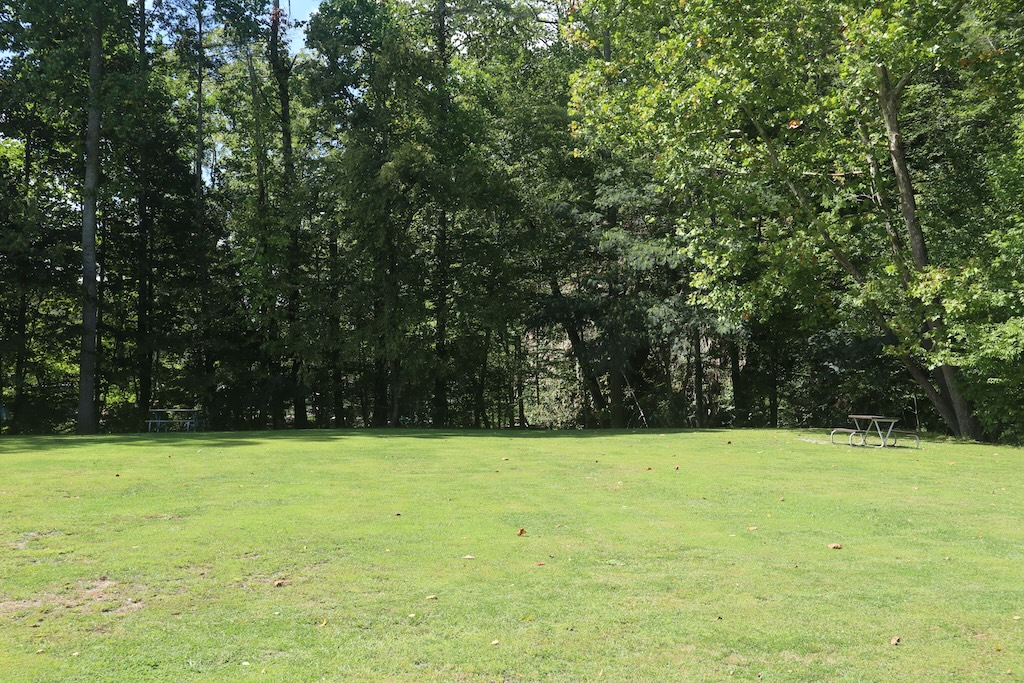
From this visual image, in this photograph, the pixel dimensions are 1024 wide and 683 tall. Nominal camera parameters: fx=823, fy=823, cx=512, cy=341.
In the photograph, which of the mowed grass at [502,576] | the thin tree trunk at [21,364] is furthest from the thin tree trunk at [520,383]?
the mowed grass at [502,576]

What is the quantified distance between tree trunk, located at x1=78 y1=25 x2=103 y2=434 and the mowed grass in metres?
15.8

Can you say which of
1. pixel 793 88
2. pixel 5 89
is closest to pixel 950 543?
pixel 793 88

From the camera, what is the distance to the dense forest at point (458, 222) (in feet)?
66.9

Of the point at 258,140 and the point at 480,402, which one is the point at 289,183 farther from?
the point at 480,402

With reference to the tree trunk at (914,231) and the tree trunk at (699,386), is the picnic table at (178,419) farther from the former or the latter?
the tree trunk at (914,231)

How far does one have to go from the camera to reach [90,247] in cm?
2556

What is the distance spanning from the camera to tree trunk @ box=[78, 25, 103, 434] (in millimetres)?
25406

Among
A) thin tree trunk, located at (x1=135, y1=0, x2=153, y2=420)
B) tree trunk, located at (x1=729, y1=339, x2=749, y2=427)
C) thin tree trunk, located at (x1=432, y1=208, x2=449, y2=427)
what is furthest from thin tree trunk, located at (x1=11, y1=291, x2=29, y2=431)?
tree trunk, located at (x1=729, y1=339, x2=749, y2=427)

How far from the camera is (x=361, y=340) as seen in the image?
87.5ft

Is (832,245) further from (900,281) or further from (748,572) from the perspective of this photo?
(748,572)

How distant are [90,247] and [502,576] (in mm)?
23978

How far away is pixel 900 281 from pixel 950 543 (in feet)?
43.5

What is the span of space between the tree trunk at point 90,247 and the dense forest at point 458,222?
8 cm

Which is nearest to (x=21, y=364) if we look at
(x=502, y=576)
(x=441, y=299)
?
(x=441, y=299)
